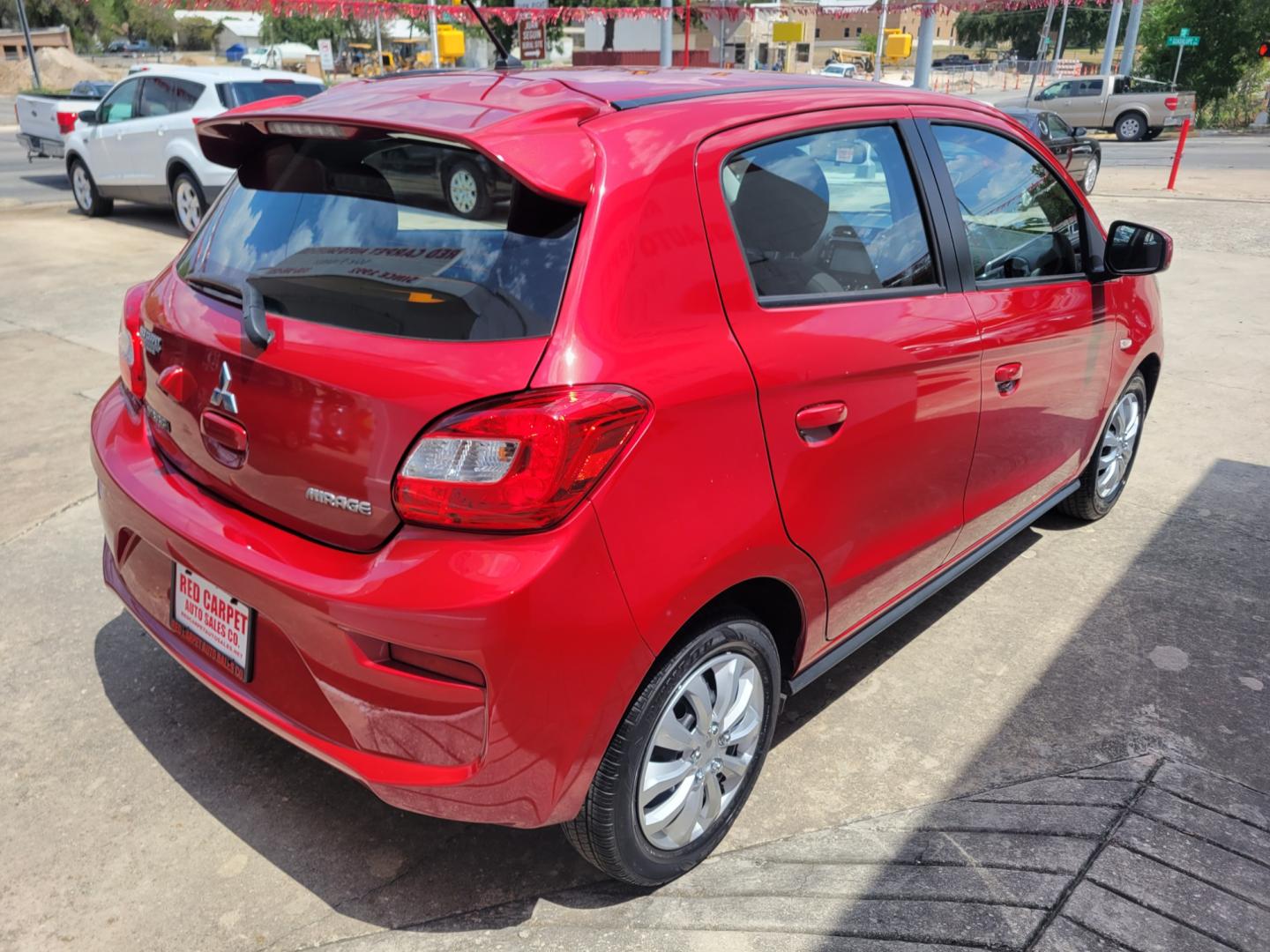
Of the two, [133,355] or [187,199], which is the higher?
[133,355]

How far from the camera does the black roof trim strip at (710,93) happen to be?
2.29m

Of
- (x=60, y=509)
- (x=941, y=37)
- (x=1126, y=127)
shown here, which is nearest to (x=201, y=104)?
(x=60, y=509)

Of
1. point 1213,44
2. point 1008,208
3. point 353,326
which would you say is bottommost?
point 353,326

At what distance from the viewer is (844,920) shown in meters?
2.29

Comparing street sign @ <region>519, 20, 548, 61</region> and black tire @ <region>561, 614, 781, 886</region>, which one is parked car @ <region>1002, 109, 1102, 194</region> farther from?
black tire @ <region>561, 614, 781, 886</region>

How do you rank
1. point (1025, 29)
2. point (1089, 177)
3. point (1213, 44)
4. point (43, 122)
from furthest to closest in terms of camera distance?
point (1025, 29) < point (1213, 44) < point (1089, 177) < point (43, 122)

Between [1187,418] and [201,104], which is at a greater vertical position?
[201,104]

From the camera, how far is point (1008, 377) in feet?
10.2

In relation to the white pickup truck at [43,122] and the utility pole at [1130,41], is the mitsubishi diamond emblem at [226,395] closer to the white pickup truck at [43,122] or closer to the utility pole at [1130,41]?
the white pickup truck at [43,122]

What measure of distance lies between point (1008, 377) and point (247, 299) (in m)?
2.20

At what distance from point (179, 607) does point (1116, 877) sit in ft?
7.67

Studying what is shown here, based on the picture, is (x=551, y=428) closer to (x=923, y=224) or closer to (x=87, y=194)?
(x=923, y=224)

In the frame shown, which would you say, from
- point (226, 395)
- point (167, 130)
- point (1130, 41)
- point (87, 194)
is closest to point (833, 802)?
point (226, 395)

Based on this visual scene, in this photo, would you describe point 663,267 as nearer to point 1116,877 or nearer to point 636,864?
point 636,864
